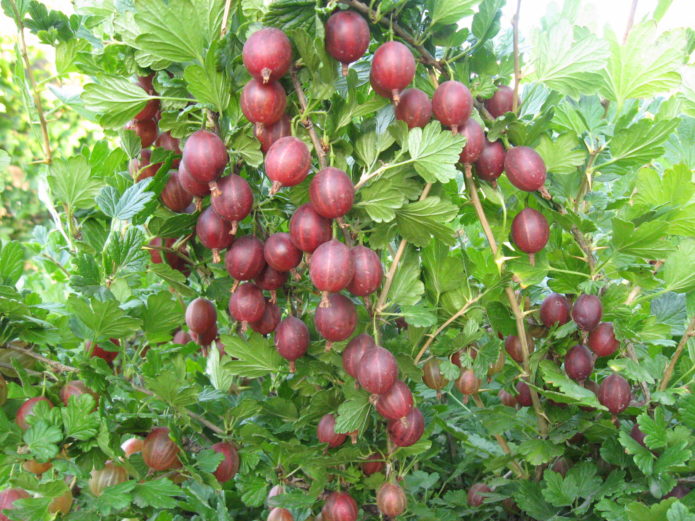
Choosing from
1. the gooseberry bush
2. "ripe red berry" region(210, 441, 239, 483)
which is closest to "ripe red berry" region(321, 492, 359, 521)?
the gooseberry bush

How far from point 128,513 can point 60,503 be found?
0.07 metres

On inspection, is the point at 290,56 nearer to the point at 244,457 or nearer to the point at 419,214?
the point at 419,214

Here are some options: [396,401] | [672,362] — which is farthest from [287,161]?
[672,362]

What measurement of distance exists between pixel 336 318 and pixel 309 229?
89 mm

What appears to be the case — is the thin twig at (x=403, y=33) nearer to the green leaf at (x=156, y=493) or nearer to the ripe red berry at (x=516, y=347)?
the ripe red berry at (x=516, y=347)

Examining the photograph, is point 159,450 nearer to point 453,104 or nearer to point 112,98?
point 112,98

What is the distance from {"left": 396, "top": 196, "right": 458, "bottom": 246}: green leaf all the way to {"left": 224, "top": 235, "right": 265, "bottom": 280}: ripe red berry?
0.15 m

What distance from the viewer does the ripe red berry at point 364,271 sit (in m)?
0.55

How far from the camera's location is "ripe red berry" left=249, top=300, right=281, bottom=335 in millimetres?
671

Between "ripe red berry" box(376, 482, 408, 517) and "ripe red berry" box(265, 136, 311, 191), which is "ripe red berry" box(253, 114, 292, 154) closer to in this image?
"ripe red berry" box(265, 136, 311, 191)

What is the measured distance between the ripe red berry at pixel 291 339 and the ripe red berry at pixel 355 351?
0.06 meters

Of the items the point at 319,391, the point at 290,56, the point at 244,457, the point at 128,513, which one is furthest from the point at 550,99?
the point at 128,513

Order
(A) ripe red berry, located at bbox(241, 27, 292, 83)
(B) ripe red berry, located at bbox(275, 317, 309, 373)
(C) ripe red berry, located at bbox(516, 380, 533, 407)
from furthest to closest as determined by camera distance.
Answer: (C) ripe red berry, located at bbox(516, 380, 533, 407), (B) ripe red berry, located at bbox(275, 317, 309, 373), (A) ripe red berry, located at bbox(241, 27, 292, 83)

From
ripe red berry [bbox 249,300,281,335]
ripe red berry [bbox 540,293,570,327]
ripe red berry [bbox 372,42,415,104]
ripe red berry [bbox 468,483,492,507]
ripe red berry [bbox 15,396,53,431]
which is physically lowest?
ripe red berry [bbox 468,483,492,507]
